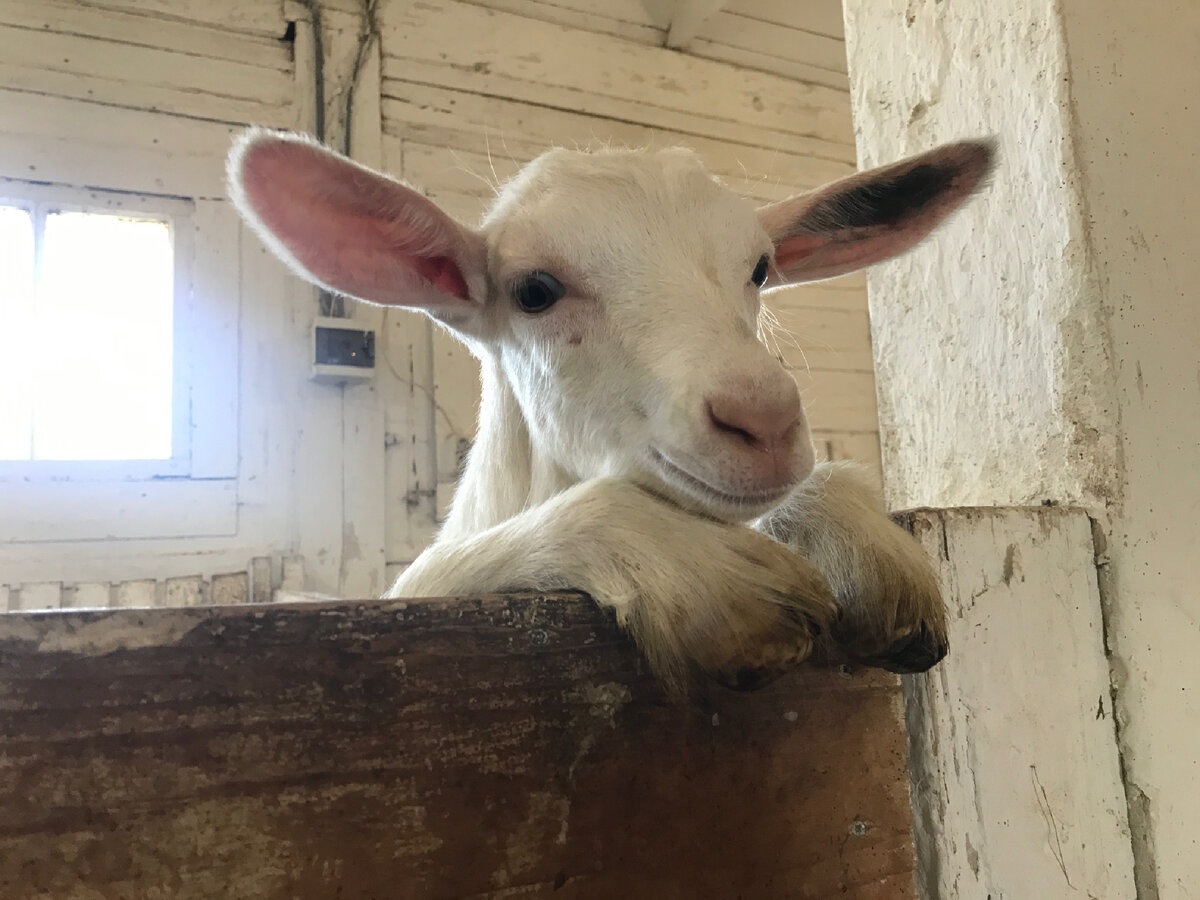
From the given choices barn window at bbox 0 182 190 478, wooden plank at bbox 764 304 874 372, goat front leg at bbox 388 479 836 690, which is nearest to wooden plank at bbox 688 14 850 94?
wooden plank at bbox 764 304 874 372

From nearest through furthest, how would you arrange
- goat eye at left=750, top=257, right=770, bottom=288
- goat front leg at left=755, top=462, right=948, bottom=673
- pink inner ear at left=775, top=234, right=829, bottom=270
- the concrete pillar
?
1. goat front leg at left=755, top=462, right=948, bottom=673
2. the concrete pillar
3. goat eye at left=750, top=257, right=770, bottom=288
4. pink inner ear at left=775, top=234, right=829, bottom=270

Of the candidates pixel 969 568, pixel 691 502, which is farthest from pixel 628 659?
pixel 969 568

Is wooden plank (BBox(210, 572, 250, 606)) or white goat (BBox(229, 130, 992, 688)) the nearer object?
white goat (BBox(229, 130, 992, 688))

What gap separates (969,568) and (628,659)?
0.57m

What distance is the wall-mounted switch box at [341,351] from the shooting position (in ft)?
11.7

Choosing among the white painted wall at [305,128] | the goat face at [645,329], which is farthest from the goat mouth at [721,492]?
the white painted wall at [305,128]

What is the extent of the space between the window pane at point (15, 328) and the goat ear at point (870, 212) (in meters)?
3.08

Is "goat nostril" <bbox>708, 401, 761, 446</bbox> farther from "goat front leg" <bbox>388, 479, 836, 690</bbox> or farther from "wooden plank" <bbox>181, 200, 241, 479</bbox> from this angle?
"wooden plank" <bbox>181, 200, 241, 479</bbox>

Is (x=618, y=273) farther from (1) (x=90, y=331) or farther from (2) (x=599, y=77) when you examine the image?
(2) (x=599, y=77)

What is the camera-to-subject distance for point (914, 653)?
86 centimetres

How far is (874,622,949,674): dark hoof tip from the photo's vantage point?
0.86 meters

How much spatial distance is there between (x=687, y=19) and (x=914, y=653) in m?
4.33

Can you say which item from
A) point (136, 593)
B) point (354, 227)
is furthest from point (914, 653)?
point (136, 593)

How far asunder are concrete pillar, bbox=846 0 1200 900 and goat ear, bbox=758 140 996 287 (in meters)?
0.08
